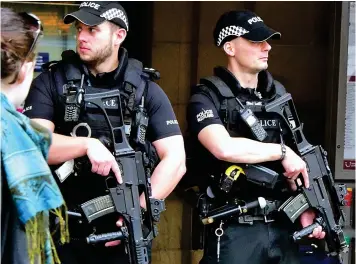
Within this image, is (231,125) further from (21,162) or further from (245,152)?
(21,162)

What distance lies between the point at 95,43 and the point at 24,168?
1.32 metres

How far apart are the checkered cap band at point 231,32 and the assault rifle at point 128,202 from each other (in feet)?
2.77

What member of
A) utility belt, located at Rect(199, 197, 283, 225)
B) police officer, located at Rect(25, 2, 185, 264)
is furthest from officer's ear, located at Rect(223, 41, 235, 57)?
utility belt, located at Rect(199, 197, 283, 225)

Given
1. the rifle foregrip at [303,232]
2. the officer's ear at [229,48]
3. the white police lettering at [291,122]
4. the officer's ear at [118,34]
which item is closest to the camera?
the officer's ear at [118,34]

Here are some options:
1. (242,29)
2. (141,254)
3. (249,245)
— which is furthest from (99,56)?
(249,245)

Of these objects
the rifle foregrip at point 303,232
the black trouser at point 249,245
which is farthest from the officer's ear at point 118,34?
the rifle foregrip at point 303,232

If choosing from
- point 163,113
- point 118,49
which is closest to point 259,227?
point 163,113

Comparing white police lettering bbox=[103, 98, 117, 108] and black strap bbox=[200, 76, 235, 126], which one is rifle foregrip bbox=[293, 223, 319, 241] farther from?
white police lettering bbox=[103, 98, 117, 108]

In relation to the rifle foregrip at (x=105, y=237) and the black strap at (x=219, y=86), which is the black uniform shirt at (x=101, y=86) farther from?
the rifle foregrip at (x=105, y=237)

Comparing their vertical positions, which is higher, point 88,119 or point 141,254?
point 88,119

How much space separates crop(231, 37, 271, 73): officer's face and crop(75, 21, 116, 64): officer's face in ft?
2.42

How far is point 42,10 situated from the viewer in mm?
4953

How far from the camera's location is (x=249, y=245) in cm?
365

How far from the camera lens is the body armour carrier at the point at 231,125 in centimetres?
368
